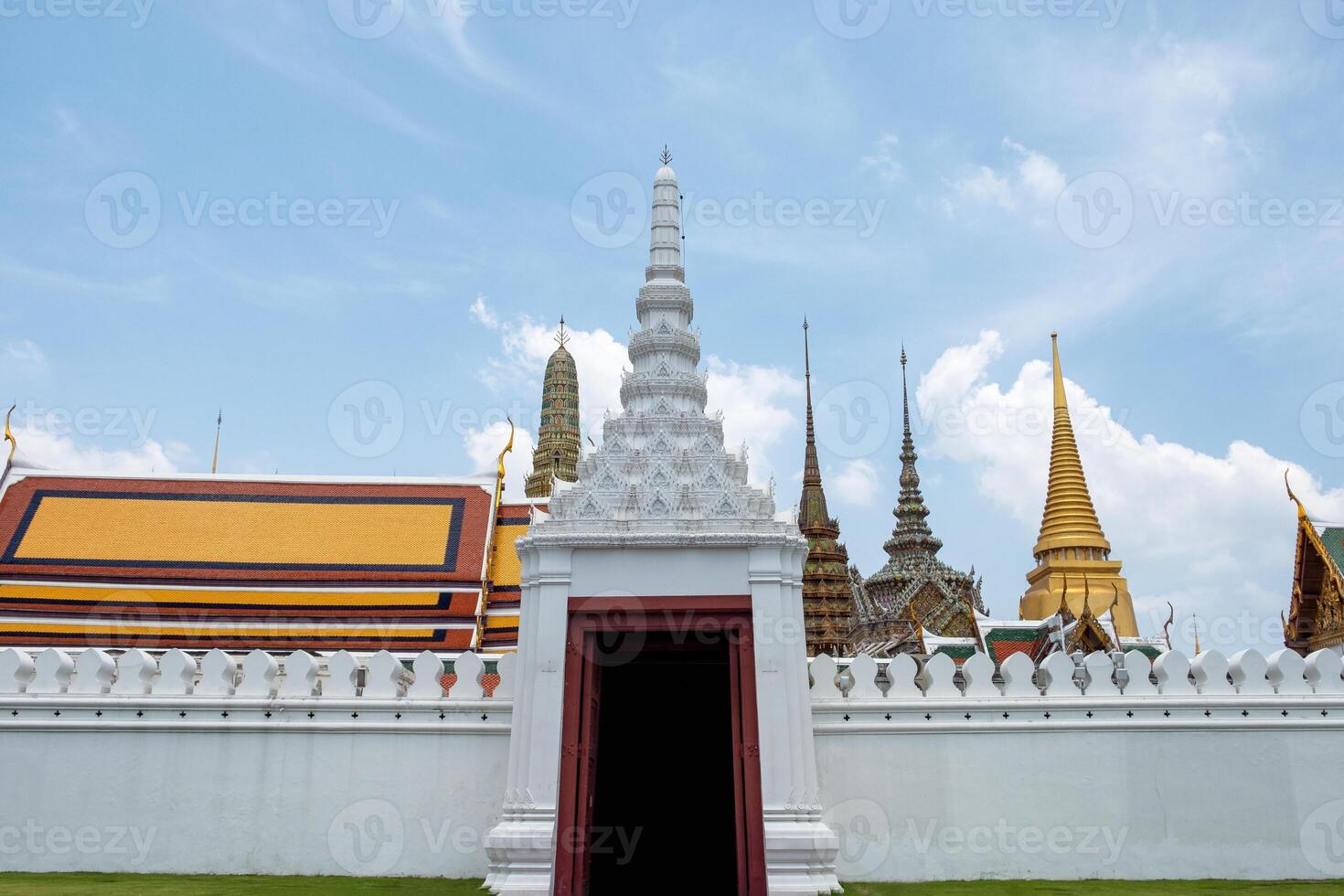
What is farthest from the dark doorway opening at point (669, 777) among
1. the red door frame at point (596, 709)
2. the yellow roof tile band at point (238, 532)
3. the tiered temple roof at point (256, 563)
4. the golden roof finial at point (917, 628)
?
the golden roof finial at point (917, 628)

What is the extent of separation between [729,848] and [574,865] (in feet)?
13.4

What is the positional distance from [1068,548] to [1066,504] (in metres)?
1.54

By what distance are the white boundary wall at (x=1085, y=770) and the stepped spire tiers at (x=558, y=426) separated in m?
36.9

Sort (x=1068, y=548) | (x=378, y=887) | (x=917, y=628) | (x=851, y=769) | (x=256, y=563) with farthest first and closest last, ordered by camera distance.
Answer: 1. (x=1068, y=548)
2. (x=917, y=628)
3. (x=256, y=563)
4. (x=851, y=769)
5. (x=378, y=887)

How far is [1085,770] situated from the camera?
11102 millimetres

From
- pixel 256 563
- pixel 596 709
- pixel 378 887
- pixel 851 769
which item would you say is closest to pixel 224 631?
pixel 256 563

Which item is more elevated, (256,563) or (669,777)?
(256,563)

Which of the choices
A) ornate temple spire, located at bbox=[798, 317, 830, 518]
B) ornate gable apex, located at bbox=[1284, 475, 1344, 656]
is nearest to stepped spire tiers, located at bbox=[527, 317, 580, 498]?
ornate temple spire, located at bbox=[798, 317, 830, 518]

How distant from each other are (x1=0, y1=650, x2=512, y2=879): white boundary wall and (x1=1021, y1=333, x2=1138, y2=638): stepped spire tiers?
24.4 m

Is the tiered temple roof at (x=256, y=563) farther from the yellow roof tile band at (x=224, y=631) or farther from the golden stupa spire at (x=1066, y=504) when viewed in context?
the golden stupa spire at (x=1066, y=504)

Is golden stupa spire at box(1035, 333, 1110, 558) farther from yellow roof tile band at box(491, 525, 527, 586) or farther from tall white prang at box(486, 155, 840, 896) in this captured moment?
tall white prang at box(486, 155, 840, 896)

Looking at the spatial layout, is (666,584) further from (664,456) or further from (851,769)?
(851,769)

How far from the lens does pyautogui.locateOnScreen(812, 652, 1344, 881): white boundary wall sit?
35.8ft

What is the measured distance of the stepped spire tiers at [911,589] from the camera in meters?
39.3
